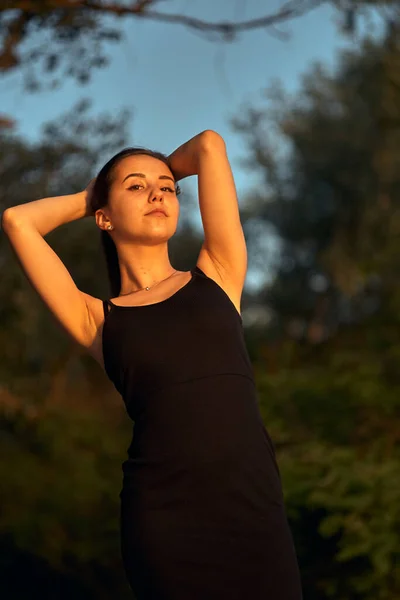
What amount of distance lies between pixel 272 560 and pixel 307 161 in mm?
28649

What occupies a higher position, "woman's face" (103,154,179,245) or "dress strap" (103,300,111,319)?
"woman's face" (103,154,179,245)

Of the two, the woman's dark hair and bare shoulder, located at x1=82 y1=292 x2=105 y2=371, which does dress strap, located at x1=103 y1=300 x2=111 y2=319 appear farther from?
the woman's dark hair

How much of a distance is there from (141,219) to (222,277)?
32 centimetres

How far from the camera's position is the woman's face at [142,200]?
2.87 metres

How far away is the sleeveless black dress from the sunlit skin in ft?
0.91

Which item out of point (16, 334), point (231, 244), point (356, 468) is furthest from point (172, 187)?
point (16, 334)

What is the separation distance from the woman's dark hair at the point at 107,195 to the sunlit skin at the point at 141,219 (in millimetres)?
31

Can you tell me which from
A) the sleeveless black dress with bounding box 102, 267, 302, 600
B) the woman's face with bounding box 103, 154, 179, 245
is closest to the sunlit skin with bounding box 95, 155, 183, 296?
the woman's face with bounding box 103, 154, 179, 245

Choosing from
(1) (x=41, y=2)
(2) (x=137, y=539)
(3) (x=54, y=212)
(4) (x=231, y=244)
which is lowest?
(2) (x=137, y=539)

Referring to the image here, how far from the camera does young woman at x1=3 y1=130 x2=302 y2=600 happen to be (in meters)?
2.50

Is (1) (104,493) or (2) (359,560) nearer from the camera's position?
(2) (359,560)

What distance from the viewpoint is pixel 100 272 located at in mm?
16109

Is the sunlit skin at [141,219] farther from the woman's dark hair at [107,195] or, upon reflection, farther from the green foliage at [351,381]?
the green foliage at [351,381]

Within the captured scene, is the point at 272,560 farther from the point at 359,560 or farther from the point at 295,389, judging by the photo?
the point at 295,389
